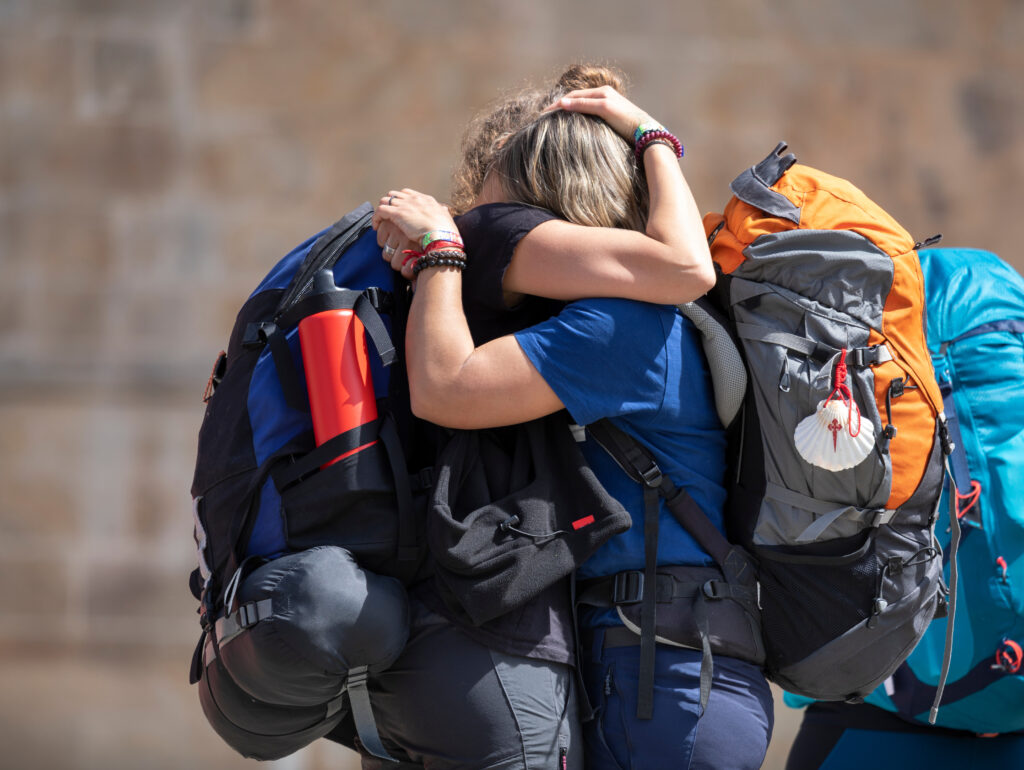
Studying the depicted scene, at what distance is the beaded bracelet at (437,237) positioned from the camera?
1621 mm

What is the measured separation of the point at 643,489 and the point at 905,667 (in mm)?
995

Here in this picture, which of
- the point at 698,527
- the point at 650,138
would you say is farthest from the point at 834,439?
the point at 650,138

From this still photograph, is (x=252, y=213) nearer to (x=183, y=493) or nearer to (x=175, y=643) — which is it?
(x=183, y=493)

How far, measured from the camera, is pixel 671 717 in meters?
1.53

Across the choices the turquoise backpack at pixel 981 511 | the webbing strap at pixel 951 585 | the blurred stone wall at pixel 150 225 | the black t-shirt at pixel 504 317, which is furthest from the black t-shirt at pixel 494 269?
the blurred stone wall at pixel 150 225

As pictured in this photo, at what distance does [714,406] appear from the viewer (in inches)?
65.4

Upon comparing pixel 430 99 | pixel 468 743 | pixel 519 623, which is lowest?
pixel 468 743

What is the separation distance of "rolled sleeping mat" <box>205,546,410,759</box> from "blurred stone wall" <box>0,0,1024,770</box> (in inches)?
115

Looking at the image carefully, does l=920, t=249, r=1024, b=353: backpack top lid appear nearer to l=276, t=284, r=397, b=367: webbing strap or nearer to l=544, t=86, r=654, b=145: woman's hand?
l=544, t=86, r=654, b=145: woman's hand

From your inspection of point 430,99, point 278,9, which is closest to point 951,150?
point 430,99

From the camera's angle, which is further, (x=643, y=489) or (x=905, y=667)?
(x=905, y=667)

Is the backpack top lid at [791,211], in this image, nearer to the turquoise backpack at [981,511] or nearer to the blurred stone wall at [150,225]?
the turquoise backpack at [981,511]

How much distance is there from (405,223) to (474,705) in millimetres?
738

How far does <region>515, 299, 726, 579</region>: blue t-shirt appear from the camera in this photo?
1.52 m
